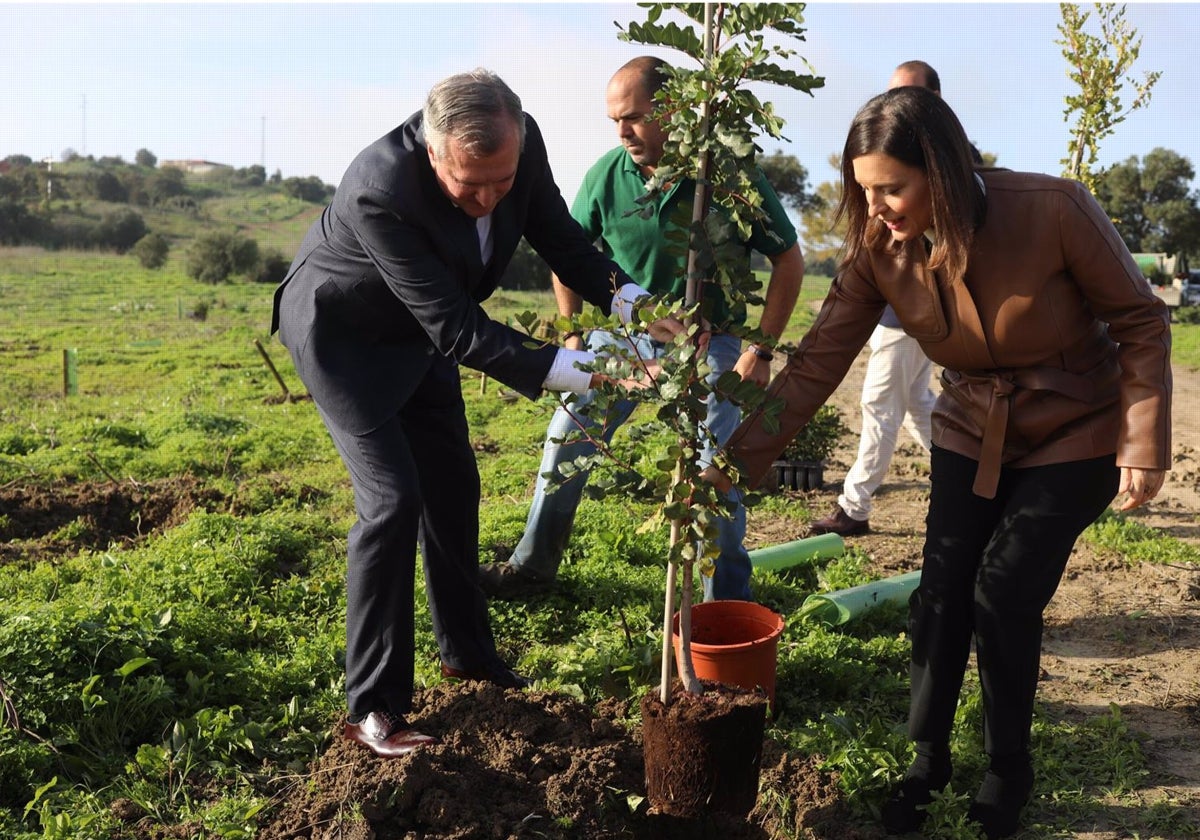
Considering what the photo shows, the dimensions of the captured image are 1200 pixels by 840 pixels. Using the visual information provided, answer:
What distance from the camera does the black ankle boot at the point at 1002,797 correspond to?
10.2ft

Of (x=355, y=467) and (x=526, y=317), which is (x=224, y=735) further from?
(x=526, y=317)

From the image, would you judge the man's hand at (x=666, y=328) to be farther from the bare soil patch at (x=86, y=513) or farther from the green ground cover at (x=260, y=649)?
the bare soil patch at (x=86, y=513)

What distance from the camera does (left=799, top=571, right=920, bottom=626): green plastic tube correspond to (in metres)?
4.57

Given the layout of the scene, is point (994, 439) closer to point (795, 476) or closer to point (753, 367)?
point (753, 367)

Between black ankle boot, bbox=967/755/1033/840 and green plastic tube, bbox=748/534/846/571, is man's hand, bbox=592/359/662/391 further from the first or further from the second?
green plastic tube, bbox=748/534/846/571

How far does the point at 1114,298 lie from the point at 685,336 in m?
1.10

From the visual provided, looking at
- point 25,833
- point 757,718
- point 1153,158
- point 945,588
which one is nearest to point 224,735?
point 25,833

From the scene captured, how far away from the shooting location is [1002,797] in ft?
10.2

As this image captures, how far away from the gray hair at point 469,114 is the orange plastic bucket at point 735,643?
156cm

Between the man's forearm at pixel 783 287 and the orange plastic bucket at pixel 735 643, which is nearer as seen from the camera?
the orange plastic bucket at pixel 735 643

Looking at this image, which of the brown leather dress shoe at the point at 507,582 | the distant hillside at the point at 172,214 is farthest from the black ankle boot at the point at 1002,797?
the distant hillside at the point at 172,214

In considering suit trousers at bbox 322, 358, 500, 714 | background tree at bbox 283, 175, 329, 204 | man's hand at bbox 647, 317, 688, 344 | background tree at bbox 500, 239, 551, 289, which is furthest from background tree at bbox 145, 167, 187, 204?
man's hand at bbox 647, 317, 688, 344

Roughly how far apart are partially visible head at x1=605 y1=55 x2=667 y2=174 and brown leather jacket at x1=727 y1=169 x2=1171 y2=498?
1304 mm

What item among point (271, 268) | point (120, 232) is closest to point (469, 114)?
point (271, 268)
